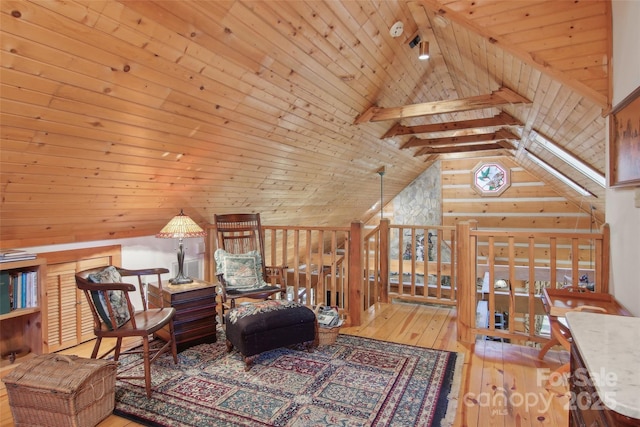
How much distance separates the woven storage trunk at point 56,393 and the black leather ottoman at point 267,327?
0.92 meters

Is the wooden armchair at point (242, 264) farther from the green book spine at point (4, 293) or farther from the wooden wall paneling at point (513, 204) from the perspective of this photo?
the wooden wall paneling at point (513, 204)

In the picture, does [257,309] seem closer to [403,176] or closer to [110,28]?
[110,28]

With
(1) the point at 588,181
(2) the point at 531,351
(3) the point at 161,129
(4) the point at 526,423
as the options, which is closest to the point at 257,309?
(3) the point at 161,129

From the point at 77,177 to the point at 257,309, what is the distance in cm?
165

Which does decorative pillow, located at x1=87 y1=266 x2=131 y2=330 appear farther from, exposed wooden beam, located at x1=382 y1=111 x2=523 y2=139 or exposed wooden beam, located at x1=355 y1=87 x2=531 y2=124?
exposed wooden beam, located at x1=382 y1=111 x2=523 y2=139

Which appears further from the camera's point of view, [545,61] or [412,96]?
[412,96]

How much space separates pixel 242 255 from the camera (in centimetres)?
364

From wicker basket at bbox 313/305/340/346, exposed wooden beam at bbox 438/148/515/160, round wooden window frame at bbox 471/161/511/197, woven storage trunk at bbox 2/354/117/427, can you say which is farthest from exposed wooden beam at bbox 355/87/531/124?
round wooden window frame at bbox 471/161/511/197

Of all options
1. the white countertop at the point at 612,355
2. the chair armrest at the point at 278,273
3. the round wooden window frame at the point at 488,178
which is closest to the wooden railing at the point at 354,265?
the chair armrest at the point at 278,273

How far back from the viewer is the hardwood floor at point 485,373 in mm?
2127

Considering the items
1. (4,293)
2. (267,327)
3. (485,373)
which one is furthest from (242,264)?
(485,373)

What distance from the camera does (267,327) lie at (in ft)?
8.93

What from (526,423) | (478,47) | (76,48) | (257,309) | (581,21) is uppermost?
(478,47)

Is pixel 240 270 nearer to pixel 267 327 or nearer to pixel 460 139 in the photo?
pixel 267 327
